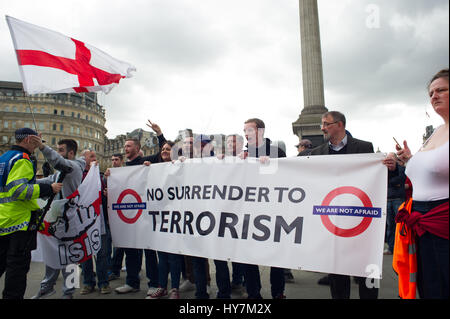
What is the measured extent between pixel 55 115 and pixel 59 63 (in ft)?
309

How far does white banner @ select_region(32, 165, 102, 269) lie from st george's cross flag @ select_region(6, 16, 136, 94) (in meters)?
1.55

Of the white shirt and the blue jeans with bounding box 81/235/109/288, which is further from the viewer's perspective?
the blue jeans with bounding box 81/235/109/288

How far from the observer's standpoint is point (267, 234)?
3.35 meters

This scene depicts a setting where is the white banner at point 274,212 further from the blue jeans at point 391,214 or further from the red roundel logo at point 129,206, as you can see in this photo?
the blue jeans at point 391,214

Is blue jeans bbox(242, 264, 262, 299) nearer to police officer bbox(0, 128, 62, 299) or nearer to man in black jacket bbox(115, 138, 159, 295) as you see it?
man in black jacket bbox(115, 138, 159, 295)

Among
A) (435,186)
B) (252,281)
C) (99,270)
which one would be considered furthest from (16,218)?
(435,186)

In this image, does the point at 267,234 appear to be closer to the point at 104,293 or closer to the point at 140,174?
the point at 140,174

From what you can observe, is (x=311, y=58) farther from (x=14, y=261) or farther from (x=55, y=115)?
(x=55, y=115)

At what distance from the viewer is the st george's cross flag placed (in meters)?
4.21

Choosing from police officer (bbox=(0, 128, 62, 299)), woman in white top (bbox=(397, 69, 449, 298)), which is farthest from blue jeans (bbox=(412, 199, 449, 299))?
police officer (bbox=(0, 128, 62, 299))

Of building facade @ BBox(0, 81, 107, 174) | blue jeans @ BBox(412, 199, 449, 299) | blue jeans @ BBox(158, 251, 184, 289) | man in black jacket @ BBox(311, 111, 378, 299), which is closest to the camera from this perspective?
blue jeans @ BBox(412, 199, 449, 299)
